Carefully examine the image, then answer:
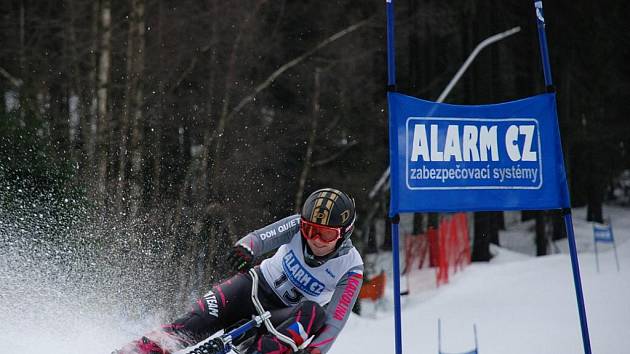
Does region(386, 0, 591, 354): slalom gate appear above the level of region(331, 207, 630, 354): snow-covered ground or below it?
above

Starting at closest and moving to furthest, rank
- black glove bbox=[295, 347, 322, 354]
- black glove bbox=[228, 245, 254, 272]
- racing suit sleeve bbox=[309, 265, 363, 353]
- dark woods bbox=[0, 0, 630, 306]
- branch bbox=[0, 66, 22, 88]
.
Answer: black glove bbox=[295, 347, 322, 354], racing suit sleeve bbox=[309, 265, 363, 353], black glove bbox=[228, 245, 254, 272], dark woods bbox=[0, 0, 630, 306], branch bbox=[0, 66, 22, 88]

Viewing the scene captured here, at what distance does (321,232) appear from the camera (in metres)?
5.00

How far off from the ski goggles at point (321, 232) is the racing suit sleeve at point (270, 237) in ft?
0.94

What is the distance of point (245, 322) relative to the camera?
5.08 meters

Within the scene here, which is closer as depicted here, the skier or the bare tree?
the skier

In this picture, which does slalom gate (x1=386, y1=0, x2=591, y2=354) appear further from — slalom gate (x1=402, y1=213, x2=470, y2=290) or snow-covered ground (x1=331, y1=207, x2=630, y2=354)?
slalom gate (x1=402, y1=213, x2=470, y2=290)

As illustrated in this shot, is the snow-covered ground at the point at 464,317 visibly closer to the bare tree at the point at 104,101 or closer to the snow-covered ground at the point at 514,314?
the snow-covered ground at the point at 514,314

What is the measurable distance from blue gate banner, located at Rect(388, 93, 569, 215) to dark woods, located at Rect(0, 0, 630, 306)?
19.2 feet

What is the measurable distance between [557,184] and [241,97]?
1052 cm

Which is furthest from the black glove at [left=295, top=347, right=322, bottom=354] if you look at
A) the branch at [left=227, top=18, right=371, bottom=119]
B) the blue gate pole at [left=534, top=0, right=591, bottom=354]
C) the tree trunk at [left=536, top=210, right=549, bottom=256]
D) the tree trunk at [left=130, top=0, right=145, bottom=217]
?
the tree trunk at [left=536, top=210, right=549, bottom=256]

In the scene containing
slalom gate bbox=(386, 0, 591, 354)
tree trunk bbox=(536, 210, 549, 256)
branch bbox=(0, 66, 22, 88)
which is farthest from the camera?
tree trunk bbox=(536, 210, 549, 256)

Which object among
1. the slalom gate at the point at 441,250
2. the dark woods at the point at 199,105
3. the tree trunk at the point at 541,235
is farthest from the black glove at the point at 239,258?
the tree trunk at the point at 541,235

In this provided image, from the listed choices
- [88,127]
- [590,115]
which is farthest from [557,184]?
[590,115]

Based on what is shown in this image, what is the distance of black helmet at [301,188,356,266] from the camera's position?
4969 mm
